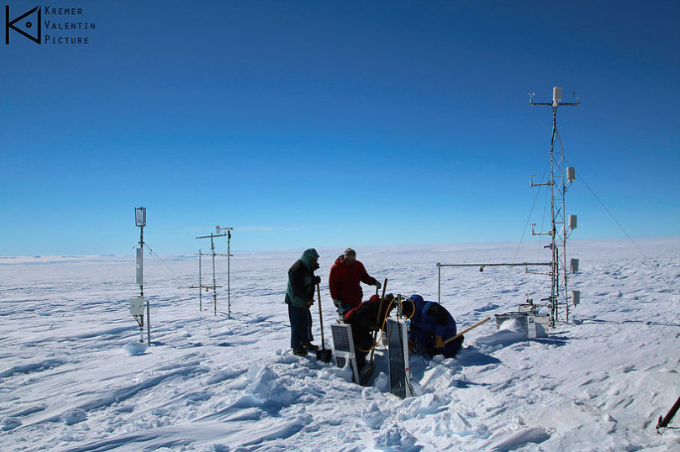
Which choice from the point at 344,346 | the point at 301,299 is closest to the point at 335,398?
the point at 344,346

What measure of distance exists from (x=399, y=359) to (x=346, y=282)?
6.32ft

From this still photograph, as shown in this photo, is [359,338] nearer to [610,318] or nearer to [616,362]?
[616,362]

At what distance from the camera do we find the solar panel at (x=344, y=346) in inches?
204

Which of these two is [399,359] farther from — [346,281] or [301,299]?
[346,281]

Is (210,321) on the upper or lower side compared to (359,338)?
lower

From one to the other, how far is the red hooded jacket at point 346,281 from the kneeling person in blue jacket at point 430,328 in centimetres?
99

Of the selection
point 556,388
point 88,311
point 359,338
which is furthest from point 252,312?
point 556,388

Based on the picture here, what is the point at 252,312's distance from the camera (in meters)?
12.1

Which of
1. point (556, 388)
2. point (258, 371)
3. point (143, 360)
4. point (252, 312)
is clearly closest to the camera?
point (556, 388)

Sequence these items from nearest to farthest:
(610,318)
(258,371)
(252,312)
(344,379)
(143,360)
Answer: (258,371) < (344,379) < (143,360) < (610,318) < (252,312)

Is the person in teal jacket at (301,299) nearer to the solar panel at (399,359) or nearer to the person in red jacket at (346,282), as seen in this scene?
the person in red jacket at (346,282)

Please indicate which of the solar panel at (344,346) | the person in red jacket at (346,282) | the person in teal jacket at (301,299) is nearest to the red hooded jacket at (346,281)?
the person in red jacket at (346,282)

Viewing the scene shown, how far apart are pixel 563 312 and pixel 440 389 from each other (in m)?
7.74

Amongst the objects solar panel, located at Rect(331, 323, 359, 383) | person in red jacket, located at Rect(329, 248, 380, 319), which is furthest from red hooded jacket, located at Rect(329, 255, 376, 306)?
solar panel, located at Rect(331, 323, 359, 383)
